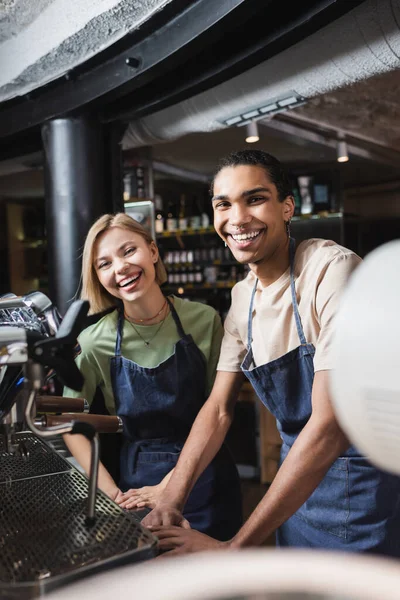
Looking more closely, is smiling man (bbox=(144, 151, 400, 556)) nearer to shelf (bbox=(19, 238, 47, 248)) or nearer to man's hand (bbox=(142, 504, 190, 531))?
man's hand (bbox=(142, 504, 190, 531))

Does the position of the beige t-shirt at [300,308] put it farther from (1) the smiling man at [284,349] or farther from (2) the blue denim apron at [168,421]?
(2) the blue denim apron at [168,421]

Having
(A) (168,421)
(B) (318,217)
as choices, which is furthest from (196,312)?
(B) (318,217)

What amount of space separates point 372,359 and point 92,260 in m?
1.55

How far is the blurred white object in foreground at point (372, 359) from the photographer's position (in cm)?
44

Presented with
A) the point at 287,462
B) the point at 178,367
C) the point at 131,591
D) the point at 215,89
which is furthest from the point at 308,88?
the point at 131,591

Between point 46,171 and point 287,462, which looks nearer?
point 287,462

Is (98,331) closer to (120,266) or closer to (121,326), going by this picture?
(121,326)

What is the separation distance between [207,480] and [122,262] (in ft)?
2.61

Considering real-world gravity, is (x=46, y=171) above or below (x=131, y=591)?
above

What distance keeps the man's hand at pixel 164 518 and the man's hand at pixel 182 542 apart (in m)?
0.14

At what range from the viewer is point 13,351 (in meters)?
0.87

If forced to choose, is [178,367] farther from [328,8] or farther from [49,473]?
[328,8]

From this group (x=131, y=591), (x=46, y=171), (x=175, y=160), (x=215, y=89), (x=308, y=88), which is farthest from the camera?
(x=175, y=160)

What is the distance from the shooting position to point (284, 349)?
5.31 feet
